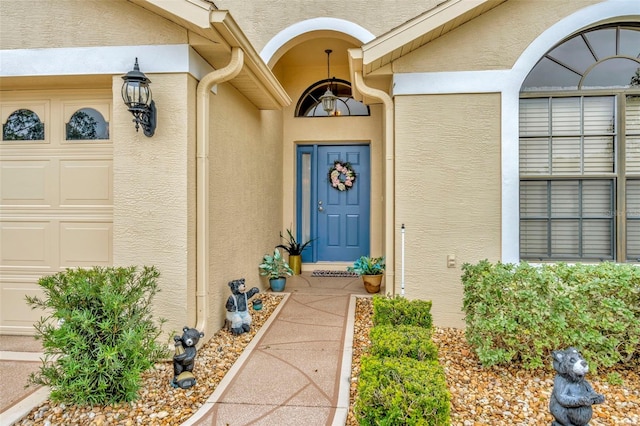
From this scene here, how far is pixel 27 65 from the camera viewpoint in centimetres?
372

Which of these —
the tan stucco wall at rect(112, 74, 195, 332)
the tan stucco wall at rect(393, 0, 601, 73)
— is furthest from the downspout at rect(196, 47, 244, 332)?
the tan stucco wall at rect(393, 0, 601, 73)

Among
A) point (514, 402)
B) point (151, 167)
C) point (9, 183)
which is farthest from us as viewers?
point (9, 183)

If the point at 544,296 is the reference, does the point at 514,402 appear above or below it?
below

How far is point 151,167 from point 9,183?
1833mm

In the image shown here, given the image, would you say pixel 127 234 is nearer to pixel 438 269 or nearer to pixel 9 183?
pixel 9 183

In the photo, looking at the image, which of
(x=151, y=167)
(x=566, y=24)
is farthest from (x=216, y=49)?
(x=566, y=24)

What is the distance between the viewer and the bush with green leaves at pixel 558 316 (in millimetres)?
3213

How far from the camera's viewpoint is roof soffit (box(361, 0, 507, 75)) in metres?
3.95

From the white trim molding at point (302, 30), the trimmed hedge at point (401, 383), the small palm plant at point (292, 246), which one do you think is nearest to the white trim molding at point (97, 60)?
the white trim molding at point (302, 30)

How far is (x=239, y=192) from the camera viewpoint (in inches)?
197

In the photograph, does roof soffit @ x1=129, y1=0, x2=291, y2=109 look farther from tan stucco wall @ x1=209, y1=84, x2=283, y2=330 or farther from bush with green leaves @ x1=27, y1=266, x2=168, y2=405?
bush with green leaves @ x1=27, y1=266, x2=168, y2=405

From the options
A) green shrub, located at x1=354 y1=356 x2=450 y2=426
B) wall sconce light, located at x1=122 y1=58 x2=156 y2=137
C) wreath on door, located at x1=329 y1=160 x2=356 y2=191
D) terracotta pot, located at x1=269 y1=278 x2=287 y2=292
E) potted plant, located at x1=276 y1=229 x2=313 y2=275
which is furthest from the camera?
wreath on door, located at x1=329 y1=160 x2=356 y2=191

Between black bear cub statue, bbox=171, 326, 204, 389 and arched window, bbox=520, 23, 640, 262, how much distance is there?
375 centimetres

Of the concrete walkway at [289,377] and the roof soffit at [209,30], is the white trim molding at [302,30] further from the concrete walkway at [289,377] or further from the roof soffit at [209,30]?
the concrete walkway at [289,377]
